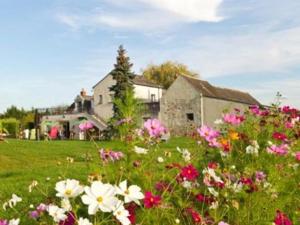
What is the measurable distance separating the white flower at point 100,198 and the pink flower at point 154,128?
1349 millimetres

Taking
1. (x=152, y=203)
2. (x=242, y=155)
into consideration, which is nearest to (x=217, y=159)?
(x=242, y=155)

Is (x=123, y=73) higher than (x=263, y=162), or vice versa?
(x=123, y=73)

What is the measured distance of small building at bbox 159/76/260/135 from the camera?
3941cm

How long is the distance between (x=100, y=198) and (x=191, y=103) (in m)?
37.9

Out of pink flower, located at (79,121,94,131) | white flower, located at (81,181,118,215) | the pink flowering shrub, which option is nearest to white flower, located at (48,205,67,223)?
the pink flowering shrub

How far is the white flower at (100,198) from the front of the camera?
2.01 m

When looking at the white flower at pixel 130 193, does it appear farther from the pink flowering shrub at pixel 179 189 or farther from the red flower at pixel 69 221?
the red flower at pixel 69 221

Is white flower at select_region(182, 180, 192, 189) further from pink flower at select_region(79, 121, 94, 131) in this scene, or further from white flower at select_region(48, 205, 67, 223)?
white flower at select_region(48, 205, 67, 223)

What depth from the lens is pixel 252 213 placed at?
3.39m

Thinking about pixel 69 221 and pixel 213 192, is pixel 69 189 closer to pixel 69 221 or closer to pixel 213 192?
pixel 69 221

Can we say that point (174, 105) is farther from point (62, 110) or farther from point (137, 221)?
point (137, 221)

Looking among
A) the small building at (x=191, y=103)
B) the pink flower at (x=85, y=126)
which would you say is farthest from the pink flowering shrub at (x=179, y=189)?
the small building at (x=191, y=103)

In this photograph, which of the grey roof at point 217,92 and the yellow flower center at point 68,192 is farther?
the grey roof at point 217,92

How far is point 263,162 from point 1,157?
537 inches
